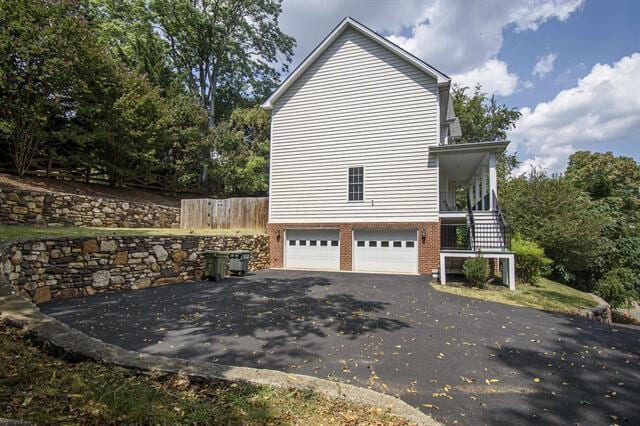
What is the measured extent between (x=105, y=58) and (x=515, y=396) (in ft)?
70.7

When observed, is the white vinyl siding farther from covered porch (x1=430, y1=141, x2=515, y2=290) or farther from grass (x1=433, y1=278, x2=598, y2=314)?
grass (x1=433, y1=278, x2=598, y2=314)

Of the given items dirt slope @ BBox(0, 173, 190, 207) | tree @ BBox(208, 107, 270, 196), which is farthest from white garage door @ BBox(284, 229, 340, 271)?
dirt slope @ BBox(0, 173, 190, 207)

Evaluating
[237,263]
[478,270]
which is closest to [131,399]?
[237,263]

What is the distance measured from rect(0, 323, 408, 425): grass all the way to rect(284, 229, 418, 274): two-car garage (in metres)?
10.6

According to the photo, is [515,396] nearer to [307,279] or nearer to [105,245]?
[307,279]

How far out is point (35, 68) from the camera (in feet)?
45.5

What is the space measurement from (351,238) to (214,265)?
5.73m

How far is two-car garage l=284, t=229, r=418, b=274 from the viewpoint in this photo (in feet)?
43.9

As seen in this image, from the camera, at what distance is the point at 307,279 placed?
1180 cm

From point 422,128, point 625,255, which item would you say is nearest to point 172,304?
point 422,128

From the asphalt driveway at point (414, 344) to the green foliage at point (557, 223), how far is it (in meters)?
9.94

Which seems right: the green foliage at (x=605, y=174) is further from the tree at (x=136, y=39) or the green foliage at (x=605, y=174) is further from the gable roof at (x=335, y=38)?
the tree at (x=136, y=39)

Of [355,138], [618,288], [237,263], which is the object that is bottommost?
[618,288]

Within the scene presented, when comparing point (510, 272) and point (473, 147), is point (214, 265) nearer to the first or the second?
point (510, 272)
